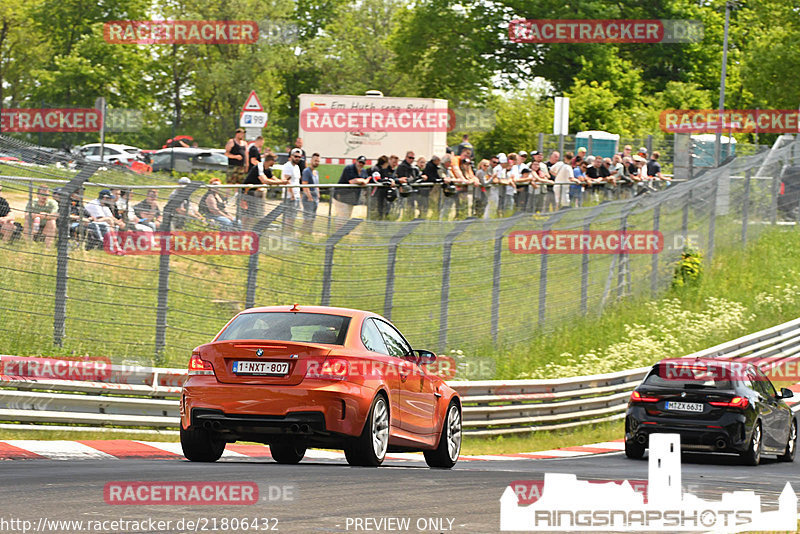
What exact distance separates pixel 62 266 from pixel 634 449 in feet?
25.4

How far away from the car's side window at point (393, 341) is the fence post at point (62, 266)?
4.21m

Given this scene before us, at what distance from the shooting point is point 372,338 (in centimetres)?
1229

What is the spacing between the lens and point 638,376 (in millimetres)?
23703

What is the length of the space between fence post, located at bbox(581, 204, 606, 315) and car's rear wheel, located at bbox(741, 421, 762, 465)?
27.2ft

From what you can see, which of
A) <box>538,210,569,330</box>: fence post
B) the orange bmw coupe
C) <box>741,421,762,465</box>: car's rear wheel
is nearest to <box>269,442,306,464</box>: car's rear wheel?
the orange bmw coupe

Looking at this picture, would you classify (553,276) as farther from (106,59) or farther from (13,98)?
(13,98)

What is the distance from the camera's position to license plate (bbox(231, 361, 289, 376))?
11.5m

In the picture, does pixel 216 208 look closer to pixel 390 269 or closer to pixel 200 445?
pixel 390 269

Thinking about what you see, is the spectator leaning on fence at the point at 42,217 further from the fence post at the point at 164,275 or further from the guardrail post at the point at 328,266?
the guardrail post at the point at 328,266

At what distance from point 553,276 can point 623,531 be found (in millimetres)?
17007

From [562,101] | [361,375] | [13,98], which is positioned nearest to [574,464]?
[361,375]

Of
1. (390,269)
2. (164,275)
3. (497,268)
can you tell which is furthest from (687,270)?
(164,275)

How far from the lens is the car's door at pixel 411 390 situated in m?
12.7

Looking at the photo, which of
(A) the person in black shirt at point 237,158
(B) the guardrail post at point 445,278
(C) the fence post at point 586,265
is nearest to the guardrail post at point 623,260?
(C) the fence post at point 586,265
